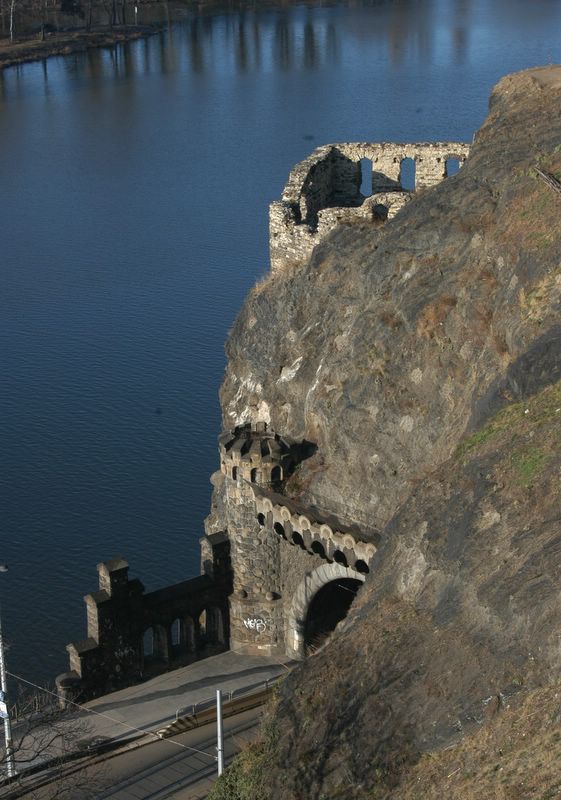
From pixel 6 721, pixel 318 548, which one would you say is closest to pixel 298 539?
pixel 318 548

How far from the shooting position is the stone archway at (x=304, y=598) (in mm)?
35994

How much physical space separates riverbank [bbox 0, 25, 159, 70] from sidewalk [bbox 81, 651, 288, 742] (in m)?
83.5

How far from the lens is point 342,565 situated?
35.3 m

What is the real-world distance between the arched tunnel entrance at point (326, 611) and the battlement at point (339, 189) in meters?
9.56

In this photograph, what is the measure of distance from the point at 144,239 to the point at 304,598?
1366 inches

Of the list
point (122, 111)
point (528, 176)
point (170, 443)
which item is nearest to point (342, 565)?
point (528, 176)

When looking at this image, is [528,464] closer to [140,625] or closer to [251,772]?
[251,772]

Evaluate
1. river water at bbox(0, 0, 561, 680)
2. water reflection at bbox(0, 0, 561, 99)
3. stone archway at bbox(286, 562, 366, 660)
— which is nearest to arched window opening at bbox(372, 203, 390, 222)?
stone archway at bbox(286, 562, 366, 660)

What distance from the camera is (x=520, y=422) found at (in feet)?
90.0

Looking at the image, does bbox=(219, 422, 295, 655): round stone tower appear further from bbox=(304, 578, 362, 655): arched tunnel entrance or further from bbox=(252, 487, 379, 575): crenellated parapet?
bbox=(304, 578, 362, 655): arched tunnel entrance

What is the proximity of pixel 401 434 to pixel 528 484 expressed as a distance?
9.76 m

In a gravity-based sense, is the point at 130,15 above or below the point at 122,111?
above

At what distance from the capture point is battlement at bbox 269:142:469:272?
40438mm

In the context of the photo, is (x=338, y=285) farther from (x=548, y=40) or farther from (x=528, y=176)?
(x=548, y=40)
